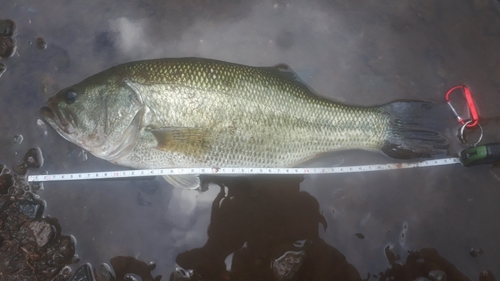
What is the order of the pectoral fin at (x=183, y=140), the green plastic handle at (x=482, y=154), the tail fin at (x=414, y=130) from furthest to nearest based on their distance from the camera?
the tail fin at (x=414, y=130) → the green plastic handle at (x=482, y=154) → the pectoral fin at (x=183, y=140)

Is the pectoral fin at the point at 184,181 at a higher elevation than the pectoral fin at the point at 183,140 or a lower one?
lower

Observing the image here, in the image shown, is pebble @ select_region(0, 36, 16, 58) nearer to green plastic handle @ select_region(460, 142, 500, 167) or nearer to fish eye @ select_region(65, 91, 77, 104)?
fish eye @ select_region(65, 91, 77, 104)

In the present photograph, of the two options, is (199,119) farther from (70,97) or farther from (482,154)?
(482,154)

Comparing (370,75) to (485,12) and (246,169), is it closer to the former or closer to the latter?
(485,12)

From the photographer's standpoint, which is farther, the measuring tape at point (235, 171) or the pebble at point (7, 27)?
the pebble at point (7, 27)

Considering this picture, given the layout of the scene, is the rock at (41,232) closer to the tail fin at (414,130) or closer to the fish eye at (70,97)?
the fish eye at (70,97)

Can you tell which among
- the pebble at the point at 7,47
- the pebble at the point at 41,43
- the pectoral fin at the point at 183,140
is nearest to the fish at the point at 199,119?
the pectoral fin at the point at 183,140

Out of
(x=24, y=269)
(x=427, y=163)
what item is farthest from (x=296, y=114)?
(x=24, y=269)

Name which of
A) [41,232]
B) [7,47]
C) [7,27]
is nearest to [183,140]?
[41,232]

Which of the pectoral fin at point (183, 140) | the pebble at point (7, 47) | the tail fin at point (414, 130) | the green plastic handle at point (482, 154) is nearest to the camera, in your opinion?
the pectoral fin at point (183, 140)
